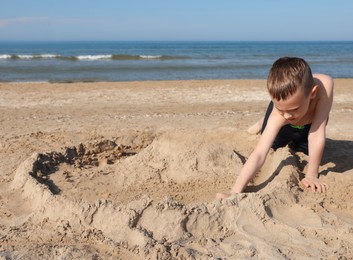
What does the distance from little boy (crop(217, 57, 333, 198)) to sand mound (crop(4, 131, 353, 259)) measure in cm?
19

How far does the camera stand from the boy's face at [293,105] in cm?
323

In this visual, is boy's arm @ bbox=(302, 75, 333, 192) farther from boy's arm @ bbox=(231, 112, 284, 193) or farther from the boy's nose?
the boy's nose

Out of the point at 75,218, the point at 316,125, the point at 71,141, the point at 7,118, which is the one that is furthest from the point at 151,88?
the point at 75,218

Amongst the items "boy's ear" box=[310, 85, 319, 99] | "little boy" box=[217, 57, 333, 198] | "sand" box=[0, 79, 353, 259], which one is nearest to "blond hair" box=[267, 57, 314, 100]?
"little boy" box=[217, 57, 333, 198]

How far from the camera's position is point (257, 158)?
356 centimetres

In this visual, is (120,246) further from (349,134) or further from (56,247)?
(349,134)

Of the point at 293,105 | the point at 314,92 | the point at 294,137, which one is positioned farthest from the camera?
the point at 294,137

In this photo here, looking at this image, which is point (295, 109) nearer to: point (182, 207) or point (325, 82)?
point (325, 82)

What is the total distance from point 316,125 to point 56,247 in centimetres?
236

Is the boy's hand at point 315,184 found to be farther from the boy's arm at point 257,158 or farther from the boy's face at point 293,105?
the boy's face at point 293,105

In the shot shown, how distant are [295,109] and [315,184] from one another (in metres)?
0.66

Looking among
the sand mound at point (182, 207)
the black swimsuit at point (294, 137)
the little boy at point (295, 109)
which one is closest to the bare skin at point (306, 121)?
the little boy at point (295, 109)

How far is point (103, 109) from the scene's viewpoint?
28.8 ft

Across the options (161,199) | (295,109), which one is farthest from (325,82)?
(161,199)
